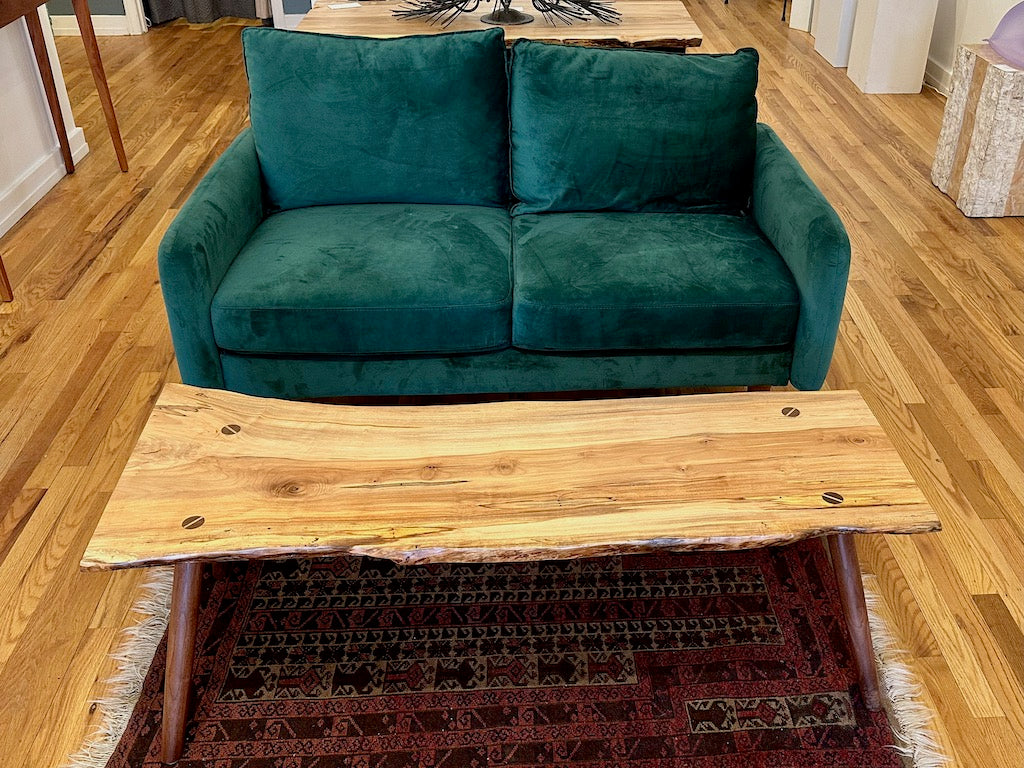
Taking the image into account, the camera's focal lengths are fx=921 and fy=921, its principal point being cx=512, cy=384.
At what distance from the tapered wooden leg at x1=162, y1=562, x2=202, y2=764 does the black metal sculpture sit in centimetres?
247

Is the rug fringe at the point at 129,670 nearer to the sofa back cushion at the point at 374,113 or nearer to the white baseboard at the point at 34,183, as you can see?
the sofa back cushion at the point at 374,113

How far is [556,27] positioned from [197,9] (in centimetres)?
373

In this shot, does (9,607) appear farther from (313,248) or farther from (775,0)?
(775,0)

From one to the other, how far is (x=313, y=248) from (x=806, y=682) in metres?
1.40

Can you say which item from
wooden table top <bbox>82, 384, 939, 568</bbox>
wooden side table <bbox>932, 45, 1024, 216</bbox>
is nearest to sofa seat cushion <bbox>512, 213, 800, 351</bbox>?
wooden table top <bbox>82, 384, 939, 568</bbox>

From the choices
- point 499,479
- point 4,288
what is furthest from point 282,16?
point 499,479

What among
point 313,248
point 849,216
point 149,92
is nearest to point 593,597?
point 313,248

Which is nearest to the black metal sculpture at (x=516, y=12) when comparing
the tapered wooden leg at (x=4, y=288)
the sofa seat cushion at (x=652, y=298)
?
the sofa seat cushion at (x=652, y=298)

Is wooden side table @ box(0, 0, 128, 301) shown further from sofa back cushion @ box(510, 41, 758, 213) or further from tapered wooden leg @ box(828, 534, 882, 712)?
tapered wooden leg @ box(828, 534, 882, 712)

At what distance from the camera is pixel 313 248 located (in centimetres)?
216

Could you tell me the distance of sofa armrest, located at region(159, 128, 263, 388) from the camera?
1.94 meters

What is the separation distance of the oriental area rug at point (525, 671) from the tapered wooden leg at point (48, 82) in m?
2.54

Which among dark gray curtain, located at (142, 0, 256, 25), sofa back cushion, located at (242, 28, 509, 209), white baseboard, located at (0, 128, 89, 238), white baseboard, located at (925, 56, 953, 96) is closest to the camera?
sofa back cushion, located at (242, 28, 509, 209)

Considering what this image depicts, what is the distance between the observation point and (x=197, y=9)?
6.04 meters
